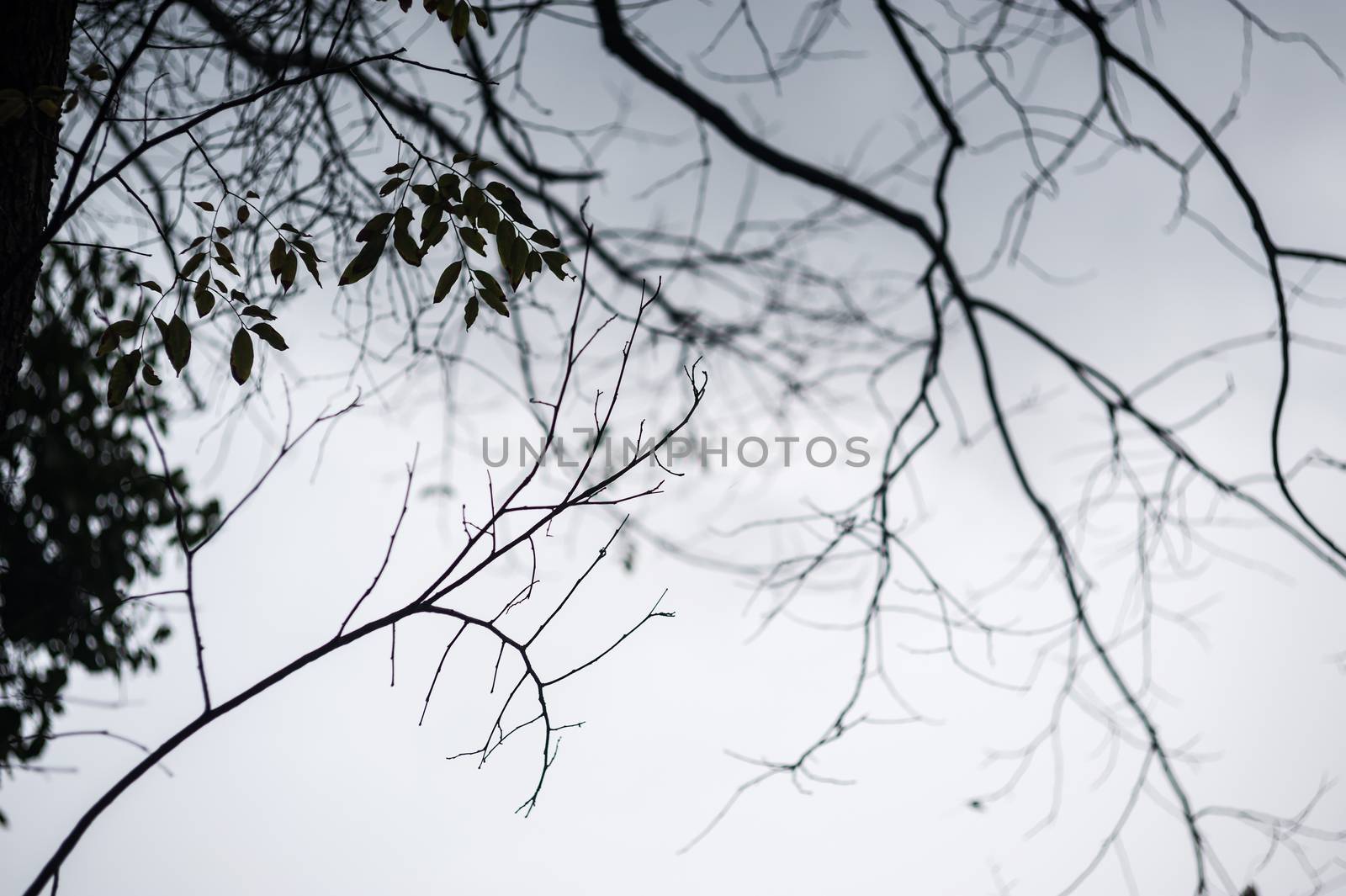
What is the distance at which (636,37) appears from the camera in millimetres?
2939

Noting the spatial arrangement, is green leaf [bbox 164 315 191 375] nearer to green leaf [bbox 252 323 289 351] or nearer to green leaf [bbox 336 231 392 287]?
green leaf [bbox 252 323 289 351]

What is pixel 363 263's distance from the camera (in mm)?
1281

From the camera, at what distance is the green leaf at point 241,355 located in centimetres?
129

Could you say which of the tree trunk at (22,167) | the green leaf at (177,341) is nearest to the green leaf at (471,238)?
the green leaf at (177,341)

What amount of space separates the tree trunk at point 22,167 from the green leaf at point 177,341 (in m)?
0.30

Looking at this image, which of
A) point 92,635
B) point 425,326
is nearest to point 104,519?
point 92,635

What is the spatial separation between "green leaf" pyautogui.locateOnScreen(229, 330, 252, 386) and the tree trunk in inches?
14.5

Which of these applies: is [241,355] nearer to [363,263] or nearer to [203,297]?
[203,297]

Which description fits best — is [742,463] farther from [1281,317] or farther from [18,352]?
[18,352]

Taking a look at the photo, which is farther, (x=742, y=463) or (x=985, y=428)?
(x=742, y=463)

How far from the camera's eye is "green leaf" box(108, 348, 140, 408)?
48.6 inches

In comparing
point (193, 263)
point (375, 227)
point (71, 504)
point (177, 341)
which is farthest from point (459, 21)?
point (71, 504)

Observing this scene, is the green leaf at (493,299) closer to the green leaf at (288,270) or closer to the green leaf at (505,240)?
the green leaf at (505,240)

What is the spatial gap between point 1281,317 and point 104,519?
471 cm
